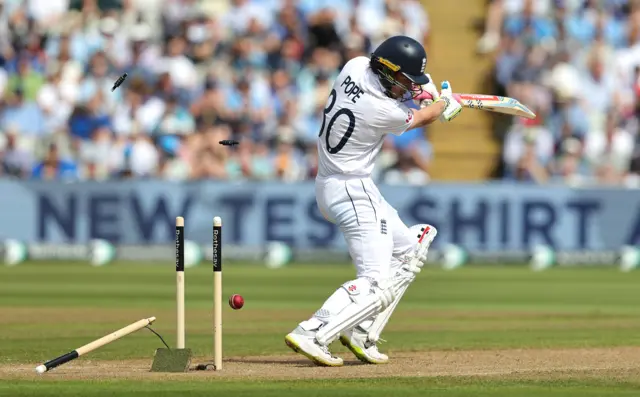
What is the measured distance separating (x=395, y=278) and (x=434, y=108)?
120 cm

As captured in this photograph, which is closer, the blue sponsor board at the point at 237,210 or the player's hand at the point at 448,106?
the player's hand at the point at 448,106

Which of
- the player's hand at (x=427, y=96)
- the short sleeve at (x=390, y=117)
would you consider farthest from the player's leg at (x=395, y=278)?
the player's hand at (x=427, y=96)

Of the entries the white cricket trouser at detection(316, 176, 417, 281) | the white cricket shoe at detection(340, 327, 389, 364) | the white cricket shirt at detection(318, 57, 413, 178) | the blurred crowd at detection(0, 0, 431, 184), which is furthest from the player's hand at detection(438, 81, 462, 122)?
the blurred crowd at detection(0, 0, 431, 184)

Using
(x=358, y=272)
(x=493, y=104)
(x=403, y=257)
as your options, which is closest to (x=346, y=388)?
(x=358, y=272)

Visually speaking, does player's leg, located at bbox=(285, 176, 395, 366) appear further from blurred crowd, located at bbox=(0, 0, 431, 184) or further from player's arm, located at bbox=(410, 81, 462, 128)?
blurred crowd, located at bbox=(0, 0, 431, 184)

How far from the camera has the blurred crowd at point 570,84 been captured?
21.5 metres

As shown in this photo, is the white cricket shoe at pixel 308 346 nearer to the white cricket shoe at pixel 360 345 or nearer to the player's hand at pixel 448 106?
the white cricket shoe at pixel 360 345

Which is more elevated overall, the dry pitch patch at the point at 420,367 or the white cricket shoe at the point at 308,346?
the white cricket shoe at the point at 308,346

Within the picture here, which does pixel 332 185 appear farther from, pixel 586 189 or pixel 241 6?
pixel 241 6

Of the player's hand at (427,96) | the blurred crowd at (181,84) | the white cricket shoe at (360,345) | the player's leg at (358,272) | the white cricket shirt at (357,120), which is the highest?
the blurred crowd at (181,84)

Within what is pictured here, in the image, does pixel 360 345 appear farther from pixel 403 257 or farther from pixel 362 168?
pixel 362 168

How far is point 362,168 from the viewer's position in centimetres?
952

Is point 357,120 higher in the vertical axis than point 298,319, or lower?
higher

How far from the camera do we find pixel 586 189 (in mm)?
20719
